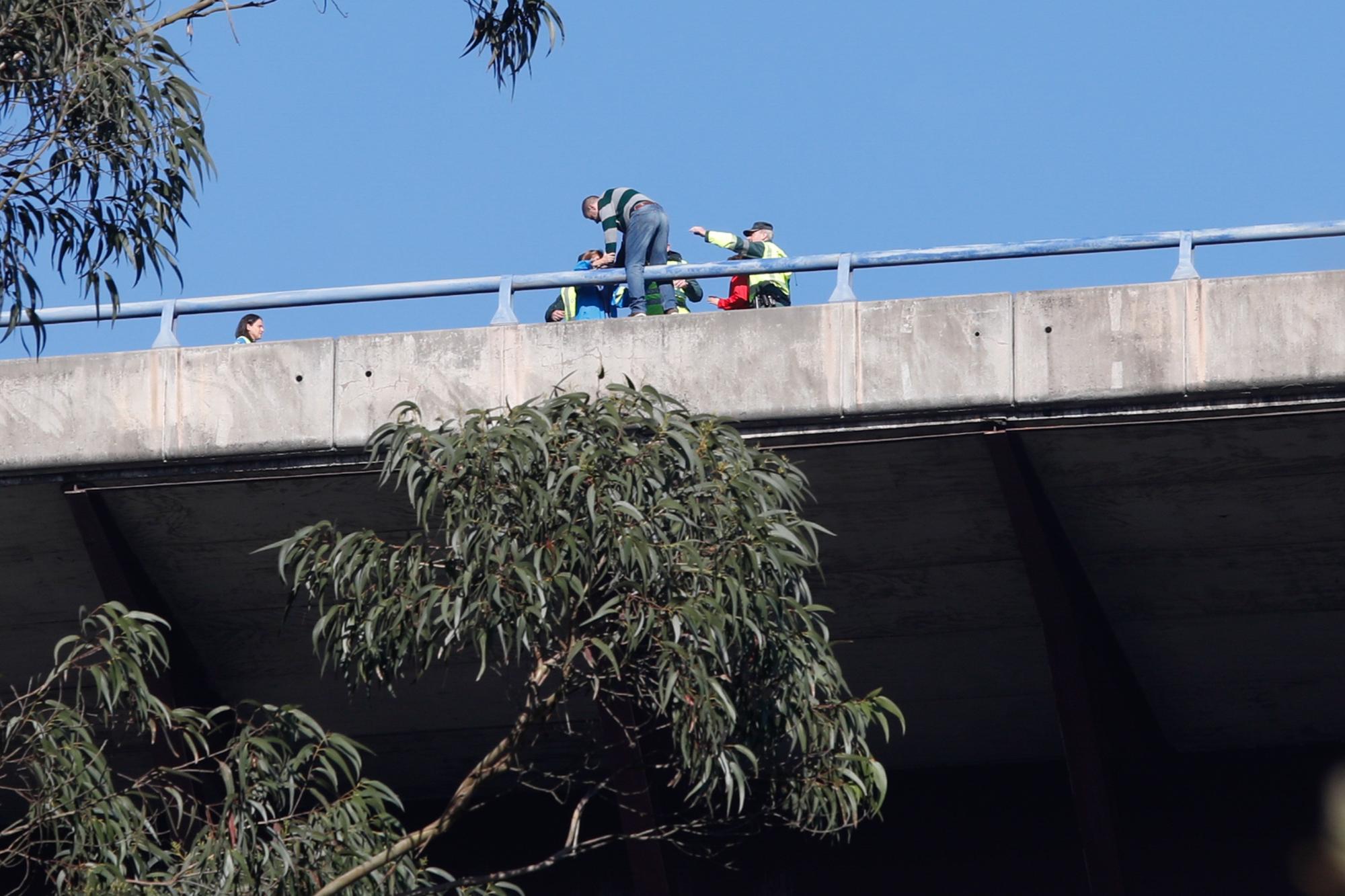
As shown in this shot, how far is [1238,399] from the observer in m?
12.1

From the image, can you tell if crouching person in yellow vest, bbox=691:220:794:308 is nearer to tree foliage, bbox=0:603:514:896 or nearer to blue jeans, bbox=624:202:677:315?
blue jeans, bbox=624:202:677:315

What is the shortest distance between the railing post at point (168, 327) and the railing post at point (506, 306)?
225 centimetres

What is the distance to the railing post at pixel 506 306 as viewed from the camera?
1326 centimetres

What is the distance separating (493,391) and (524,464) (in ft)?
14.6

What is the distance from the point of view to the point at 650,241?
13.8m

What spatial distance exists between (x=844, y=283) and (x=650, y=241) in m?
1.65

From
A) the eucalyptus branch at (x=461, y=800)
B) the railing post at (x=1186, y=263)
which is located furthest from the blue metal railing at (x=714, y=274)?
the eucalyptus branch at (x=461, y=800)

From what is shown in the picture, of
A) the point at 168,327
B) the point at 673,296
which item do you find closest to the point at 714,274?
the point at 673,296

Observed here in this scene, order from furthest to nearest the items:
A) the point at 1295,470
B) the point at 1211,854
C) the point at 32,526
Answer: the point at 1211,854 < the point at 32,526 < the point at 1295,470

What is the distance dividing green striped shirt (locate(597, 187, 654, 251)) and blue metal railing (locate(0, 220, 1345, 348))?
729 millimetres

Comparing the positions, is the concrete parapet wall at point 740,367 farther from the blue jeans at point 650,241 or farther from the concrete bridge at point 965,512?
the blue jeans at point 650,241

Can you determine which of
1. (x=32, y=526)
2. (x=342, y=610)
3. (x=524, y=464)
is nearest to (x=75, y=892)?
(x=342, y=610)

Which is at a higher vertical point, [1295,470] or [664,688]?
[1295,470]

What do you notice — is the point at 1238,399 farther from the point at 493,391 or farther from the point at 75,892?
the point at 75,892
